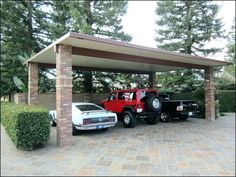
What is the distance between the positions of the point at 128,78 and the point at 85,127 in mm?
12338

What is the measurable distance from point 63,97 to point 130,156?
2982 mm

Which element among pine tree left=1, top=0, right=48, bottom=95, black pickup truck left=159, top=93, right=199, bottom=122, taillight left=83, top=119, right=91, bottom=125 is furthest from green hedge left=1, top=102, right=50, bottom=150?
pine tree left=1, top=0, right=48, bottom=95

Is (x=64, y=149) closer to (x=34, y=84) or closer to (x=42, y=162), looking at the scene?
(x=42, y=162)

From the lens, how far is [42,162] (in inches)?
256

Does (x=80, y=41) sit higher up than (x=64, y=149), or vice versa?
(x=80, y=41)

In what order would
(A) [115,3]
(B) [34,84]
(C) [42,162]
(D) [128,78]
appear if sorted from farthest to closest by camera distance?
(D) [128,78], (A) [115,3], (B) [34,84], (C) [42,162]

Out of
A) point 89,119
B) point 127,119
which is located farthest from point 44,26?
point 89,119

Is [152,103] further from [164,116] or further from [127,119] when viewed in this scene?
[164,116]

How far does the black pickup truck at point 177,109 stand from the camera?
1312cm

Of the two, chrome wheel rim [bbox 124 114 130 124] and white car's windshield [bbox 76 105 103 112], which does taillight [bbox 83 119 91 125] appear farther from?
chrome wheel rim [bbox 124 114 130 124]

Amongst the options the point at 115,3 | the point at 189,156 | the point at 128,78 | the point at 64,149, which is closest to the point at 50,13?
the point at 115,3

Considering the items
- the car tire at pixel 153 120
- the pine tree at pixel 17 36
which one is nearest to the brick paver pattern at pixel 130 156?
the car tire at pixel 153 120

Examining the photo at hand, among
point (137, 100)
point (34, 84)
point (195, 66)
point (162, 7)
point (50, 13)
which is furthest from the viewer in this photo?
point (162, 7)

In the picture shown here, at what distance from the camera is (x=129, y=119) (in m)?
12.1
